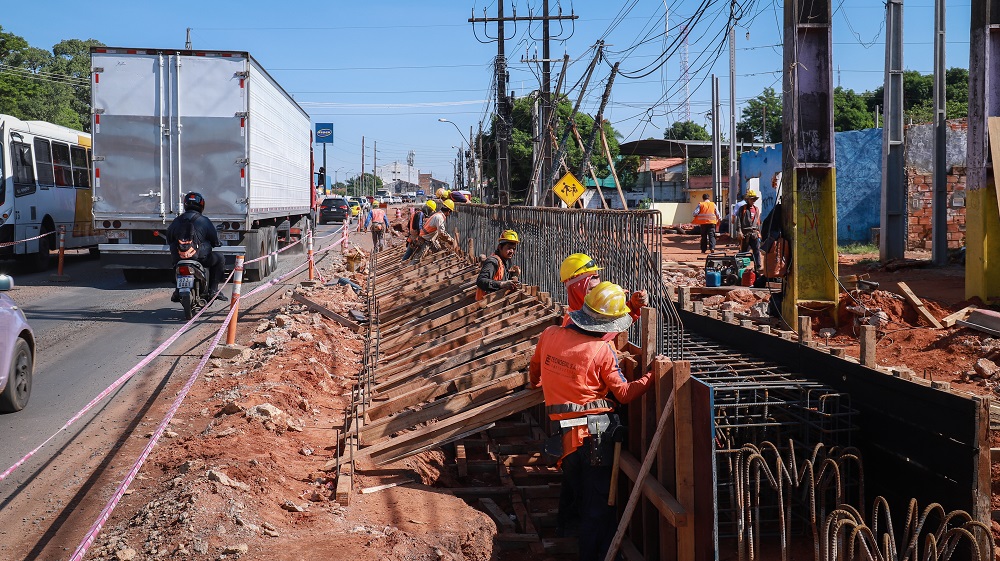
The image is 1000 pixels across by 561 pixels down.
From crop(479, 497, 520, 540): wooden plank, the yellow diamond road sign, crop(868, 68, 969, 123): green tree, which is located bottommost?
crop(479, 497, 520, 540): wooden plank

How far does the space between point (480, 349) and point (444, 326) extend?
2.20 metres

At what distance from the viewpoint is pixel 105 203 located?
17047 mm

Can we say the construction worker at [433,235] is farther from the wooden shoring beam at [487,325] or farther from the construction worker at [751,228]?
the wooden shoring beam at [487,325]

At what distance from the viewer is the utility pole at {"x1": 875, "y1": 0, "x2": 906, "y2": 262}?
65.6 ft

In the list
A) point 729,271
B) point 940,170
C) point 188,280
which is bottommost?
point 729,271

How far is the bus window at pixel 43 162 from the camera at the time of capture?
21312 millimetres

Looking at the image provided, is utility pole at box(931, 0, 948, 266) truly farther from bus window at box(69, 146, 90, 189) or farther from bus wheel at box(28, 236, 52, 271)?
bus window at box(69, 146, 90, 189)

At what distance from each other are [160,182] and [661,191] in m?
53.2

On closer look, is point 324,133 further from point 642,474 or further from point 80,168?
point 642,474

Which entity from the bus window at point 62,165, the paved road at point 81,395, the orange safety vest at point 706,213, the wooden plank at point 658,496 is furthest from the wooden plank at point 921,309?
the bus window at point 62,165

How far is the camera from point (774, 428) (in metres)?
5.92

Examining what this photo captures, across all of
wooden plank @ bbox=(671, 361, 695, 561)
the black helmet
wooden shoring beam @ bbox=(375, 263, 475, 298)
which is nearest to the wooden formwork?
wooden plank @ bbox=(671, 361, 695, 561)

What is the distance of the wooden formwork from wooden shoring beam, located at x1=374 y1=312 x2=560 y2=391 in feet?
0.04

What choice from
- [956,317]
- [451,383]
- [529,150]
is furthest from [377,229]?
[529,150]
